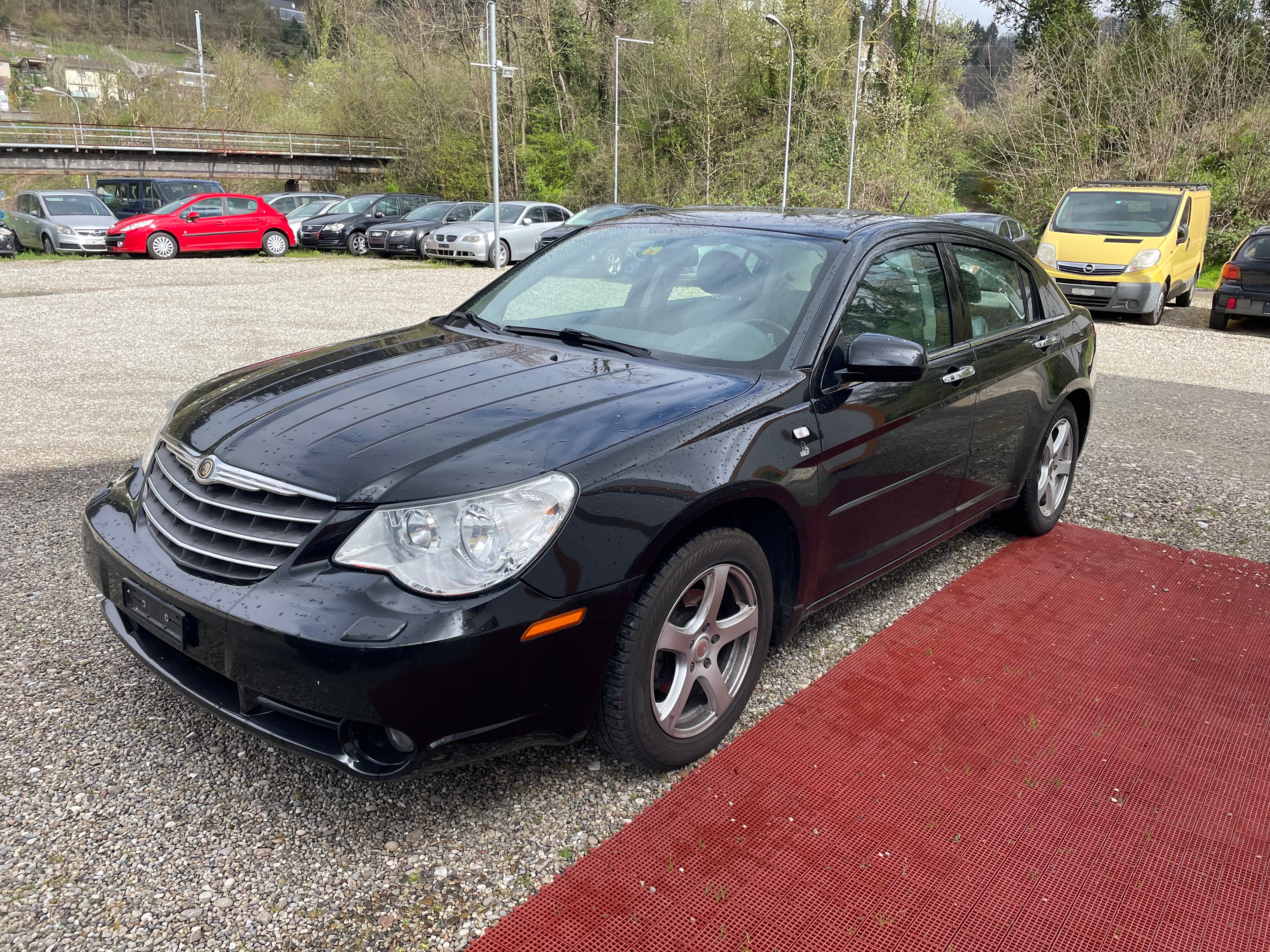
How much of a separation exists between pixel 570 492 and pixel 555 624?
13.2 inches

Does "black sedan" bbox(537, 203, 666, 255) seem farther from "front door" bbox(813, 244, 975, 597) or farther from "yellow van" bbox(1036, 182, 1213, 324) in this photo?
"front door" bbox(813, 244, 975, 597)

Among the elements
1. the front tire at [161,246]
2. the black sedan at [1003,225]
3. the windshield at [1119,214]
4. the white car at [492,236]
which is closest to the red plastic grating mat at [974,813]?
the windshield at [1119,214]

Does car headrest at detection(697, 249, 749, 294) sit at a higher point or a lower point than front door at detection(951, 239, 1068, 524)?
higher

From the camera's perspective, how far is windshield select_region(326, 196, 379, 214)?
26016 mm

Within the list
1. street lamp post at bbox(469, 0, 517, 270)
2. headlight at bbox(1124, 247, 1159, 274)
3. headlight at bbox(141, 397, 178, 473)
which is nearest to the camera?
headlight at bbox(141, 397, 178, 473)

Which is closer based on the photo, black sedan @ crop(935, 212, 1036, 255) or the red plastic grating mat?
the red plastic grating mat

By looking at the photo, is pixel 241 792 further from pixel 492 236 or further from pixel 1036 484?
pixel 492 236

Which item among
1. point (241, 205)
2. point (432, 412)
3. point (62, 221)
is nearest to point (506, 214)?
point (241, 205)

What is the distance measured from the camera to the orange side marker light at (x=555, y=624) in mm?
2395

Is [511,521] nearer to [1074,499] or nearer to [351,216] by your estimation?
[1074,499]

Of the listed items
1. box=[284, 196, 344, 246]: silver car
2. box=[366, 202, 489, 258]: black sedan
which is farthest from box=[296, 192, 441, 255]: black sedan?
box=[366, 202, 489, 258]: black sedan

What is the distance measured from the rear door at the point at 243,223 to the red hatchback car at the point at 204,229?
0.01 meters

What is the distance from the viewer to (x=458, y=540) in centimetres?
239

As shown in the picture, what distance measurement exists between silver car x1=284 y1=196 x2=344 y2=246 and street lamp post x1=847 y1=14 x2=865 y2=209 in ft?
47.4
